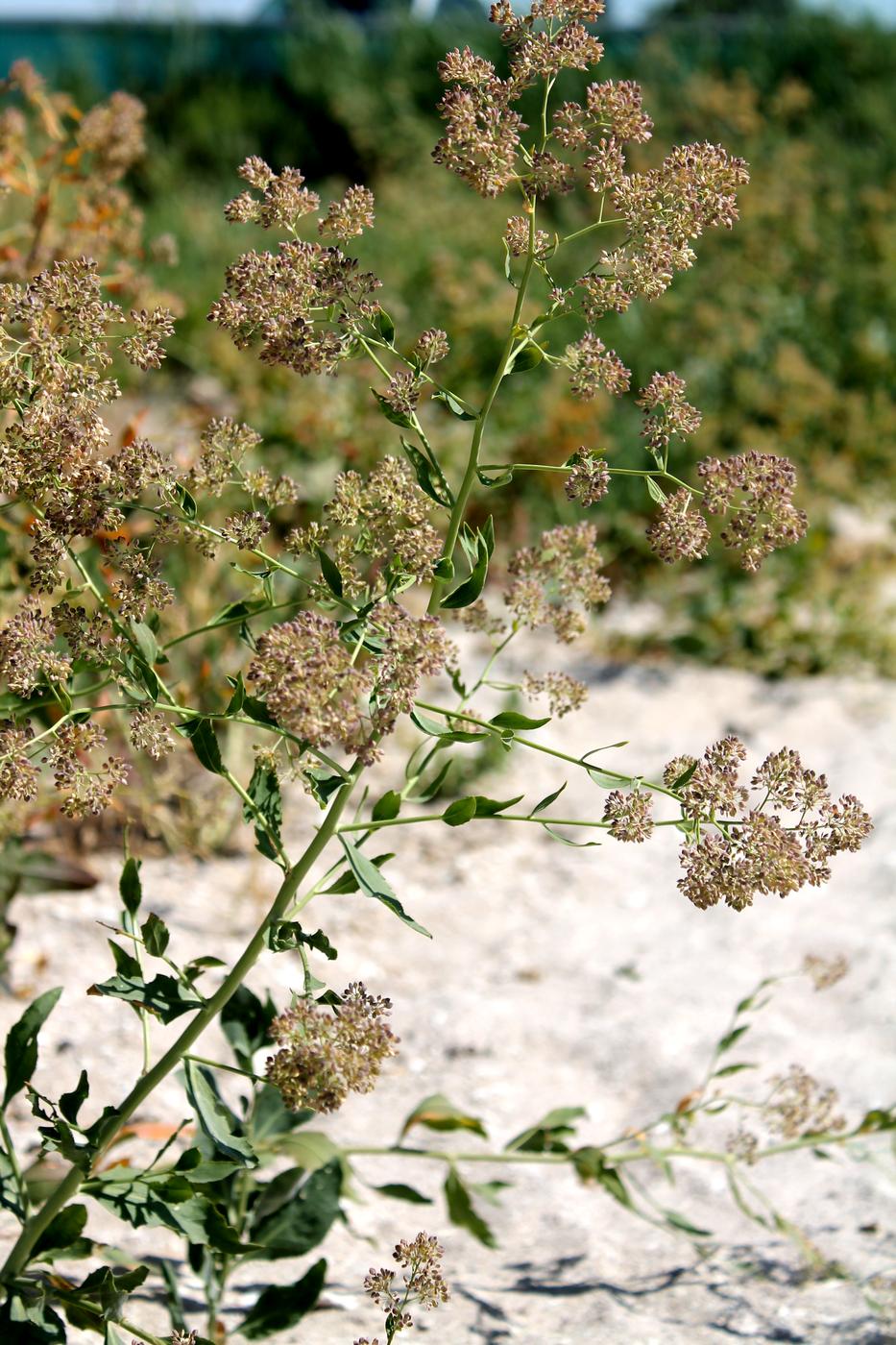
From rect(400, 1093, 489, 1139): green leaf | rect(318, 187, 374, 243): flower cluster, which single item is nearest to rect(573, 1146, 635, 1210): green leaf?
rect(400, 1093, 489, 1139): green leaf

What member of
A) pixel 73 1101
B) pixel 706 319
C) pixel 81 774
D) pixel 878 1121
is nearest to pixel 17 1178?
pixel 73 1101

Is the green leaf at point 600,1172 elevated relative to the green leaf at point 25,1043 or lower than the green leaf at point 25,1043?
elevated

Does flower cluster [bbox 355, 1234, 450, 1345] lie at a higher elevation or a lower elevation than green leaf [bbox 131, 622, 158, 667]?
lower

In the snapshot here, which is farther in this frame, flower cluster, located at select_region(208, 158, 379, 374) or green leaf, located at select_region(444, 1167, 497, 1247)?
green leaf, located at select_region(444, 1167, 497, 1247)

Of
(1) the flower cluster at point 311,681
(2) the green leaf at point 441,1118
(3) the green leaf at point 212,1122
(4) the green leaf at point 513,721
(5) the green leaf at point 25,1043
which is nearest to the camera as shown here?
(1) the flower cluster at point 311,681

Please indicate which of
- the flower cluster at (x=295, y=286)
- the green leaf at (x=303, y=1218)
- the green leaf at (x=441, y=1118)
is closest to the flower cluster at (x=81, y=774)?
the flower cluster at (x=295, y=286)

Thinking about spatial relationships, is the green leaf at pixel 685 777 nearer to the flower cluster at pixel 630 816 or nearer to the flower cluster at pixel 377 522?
Answer: the flower cluster at pixel 630 816

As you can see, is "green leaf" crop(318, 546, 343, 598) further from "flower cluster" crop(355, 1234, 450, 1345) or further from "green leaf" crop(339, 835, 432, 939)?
"flower cluster" crop(355, 1234, 450, 1345)

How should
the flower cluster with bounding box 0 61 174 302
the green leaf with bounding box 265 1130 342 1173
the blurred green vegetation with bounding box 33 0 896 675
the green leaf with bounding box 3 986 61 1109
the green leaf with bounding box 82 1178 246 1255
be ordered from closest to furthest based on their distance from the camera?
the green leaf with bounding box 82 1178 246 1255, the green leaf with bounding box 3 986 61 1109, the green leaf with bounding box 265 1130 342 1173, the flower cluster with bounding box 0 61 174 302, the blurred green vegetation with bounding box 33 0 896 675

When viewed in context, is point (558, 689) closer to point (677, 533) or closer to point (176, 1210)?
point (677, 533)
